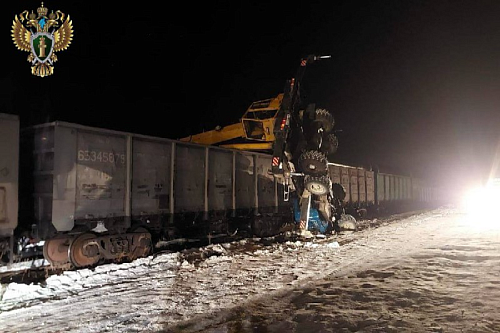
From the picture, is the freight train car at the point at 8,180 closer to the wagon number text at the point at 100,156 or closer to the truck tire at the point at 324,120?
the wagon number text at the point at 100,156

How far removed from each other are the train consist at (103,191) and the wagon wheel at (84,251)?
0.02 metres

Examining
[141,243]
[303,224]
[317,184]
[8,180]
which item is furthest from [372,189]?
[8,180]

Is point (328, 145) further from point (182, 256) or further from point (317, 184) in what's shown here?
point (182, 256)

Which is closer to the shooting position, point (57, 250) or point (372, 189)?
point (57, 250)

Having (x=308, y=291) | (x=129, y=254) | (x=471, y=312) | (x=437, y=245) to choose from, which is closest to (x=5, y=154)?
(x=129, y=254)

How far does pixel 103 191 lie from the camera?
812 cm

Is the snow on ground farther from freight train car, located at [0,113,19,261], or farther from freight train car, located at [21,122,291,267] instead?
freight train car, located at [0,113,19,261]

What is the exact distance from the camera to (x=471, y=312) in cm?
475

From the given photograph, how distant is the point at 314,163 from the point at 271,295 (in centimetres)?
746

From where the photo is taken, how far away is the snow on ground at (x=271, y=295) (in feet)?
15.0

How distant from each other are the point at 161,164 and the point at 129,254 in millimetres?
2259

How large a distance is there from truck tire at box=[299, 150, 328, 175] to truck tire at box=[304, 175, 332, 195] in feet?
0.60

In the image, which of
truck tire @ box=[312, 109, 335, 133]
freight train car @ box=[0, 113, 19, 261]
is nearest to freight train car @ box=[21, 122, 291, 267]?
freight train car @ box=[0, 113, 19, 261]

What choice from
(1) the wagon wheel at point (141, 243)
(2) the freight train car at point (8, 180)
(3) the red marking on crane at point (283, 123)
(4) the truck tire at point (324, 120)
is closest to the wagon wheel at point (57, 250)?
(2) the freight train car at point (8, 180)
